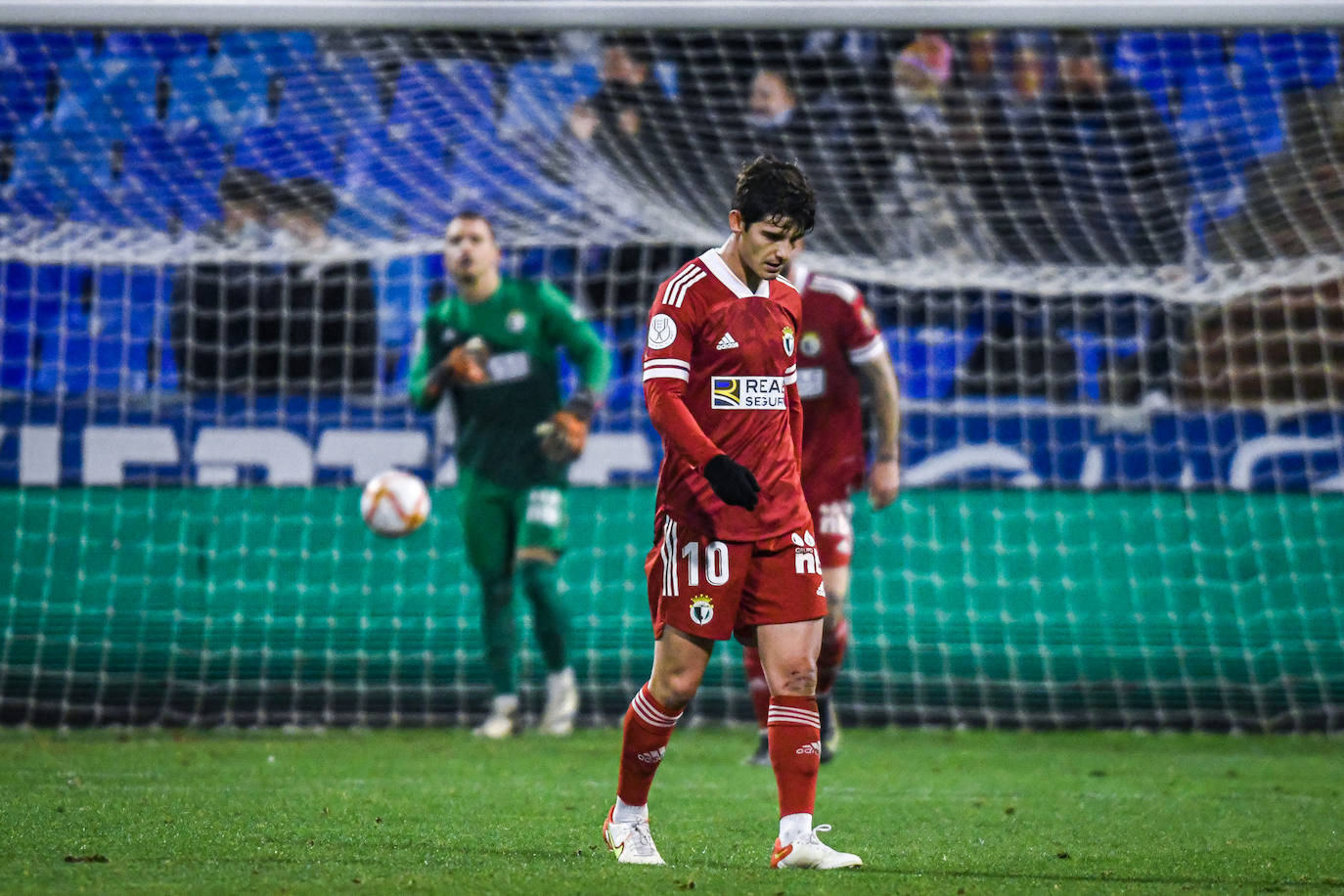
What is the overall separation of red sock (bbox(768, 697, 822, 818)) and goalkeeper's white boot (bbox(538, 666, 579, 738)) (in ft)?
14.3

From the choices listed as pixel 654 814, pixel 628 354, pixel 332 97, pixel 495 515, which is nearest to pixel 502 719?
pixel 495 515

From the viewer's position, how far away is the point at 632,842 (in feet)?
13.6

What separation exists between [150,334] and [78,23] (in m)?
2.90

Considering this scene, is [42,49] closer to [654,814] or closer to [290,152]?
[290,152]

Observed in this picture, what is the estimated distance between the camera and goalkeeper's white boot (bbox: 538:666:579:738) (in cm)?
830

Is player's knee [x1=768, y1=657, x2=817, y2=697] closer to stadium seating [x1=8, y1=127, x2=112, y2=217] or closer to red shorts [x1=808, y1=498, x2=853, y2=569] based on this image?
red shorts [x1=808, y1=498, x2=853, y2=569]

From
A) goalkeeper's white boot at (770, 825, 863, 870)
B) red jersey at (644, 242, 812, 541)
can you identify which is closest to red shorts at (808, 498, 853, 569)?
red jersey at (644, 242, 812, 541)

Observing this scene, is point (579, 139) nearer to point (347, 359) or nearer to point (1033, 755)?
point (347, 359)

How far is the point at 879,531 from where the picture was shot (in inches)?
364

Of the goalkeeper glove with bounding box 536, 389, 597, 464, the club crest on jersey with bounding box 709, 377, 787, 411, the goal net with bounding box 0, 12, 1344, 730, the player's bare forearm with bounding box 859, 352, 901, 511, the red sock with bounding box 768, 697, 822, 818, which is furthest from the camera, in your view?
the goal net with bounding box 0, 12, 1344, 730

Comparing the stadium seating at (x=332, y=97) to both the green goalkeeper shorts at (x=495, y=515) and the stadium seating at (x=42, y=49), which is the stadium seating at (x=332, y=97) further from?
the green goalkeeper shorts at (x=495, y=515)

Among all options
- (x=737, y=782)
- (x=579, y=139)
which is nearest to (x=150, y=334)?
(x=579, y=139)

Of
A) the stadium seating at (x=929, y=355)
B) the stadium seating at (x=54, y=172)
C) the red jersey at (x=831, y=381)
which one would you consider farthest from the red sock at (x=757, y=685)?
the stadium seating at (x=54, y=172)

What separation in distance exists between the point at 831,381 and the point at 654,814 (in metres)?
2.23
